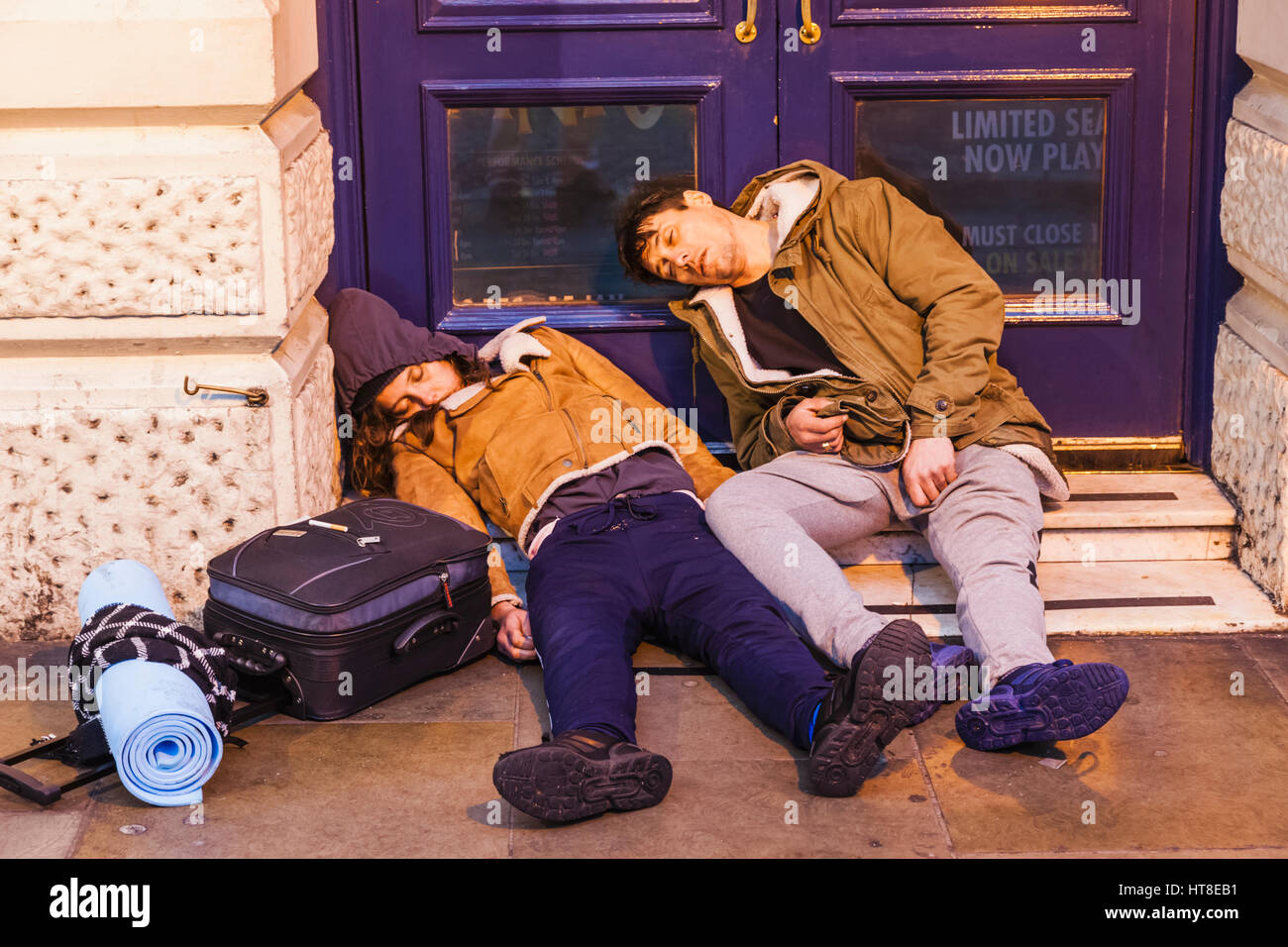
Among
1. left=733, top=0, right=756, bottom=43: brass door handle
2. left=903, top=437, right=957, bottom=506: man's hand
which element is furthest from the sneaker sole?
left=733, top=0, right=756, bottom=43: brass door handle

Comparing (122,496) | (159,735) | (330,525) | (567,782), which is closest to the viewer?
(567,782)

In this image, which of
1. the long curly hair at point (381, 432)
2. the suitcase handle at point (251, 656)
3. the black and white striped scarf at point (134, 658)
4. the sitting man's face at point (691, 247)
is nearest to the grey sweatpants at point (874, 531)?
the sitting man's face at point (691, 247)

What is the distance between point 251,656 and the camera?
3379 millimetres

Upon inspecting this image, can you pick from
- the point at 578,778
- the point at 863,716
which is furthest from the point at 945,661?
the point at 578,778

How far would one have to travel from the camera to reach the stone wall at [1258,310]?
3717mm

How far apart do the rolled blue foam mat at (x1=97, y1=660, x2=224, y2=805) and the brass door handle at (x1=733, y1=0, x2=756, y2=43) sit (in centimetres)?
226

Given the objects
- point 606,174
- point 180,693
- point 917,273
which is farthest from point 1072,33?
point 180,693

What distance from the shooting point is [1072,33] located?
13.6 feet

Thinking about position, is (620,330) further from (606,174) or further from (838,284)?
(838,284)

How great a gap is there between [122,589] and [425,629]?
67 centimetres

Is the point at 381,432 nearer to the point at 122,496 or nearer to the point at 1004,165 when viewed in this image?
the point at 122,496

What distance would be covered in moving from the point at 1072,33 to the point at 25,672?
3.15 meters

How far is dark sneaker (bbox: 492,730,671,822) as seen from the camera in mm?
2822

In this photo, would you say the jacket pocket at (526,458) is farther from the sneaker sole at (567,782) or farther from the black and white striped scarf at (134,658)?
the sneaker sole at (567,782)
